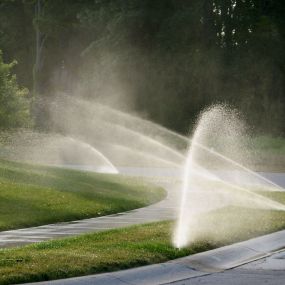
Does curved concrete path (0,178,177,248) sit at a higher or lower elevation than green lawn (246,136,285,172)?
lower

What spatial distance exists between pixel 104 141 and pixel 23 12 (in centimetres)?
2235

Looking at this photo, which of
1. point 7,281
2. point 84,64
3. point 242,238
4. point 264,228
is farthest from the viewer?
point 84,64

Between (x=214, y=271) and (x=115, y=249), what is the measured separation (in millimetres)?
1298

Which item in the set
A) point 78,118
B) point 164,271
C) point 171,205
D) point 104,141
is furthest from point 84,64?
point 164,271

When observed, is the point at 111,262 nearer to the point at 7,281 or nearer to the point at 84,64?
the point at 7,281

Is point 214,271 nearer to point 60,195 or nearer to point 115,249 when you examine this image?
point 115,249

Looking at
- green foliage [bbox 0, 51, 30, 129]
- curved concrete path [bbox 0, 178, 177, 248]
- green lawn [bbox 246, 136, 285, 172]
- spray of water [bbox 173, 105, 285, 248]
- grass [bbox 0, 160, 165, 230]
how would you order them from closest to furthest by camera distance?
1. curved concrete path [bbox 0, 178, 177, 248]
2. spray of water [bbox 173, 105, 285, 248]
3. grass [bbox 0, 160, 165, 230]
4. green foliage [bbox 0, 51, 30, 129]
5. green lawn [bbox 246, 136, 285, 172]

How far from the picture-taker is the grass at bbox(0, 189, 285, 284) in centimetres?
949

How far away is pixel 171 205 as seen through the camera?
66.4ft

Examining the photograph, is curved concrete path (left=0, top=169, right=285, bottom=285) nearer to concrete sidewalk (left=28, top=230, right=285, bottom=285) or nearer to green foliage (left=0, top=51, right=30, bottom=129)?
concrete sidewalk (left=28, top=230, right=285, bottom=285)

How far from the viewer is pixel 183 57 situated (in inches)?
2131

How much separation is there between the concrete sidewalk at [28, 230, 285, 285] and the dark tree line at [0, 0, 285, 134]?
38.5 m

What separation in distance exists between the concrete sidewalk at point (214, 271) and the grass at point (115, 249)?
22cm

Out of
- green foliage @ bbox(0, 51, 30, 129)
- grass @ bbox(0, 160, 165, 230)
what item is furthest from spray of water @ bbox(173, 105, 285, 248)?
green foliage @ bbox(0, 51, 30, 129)
